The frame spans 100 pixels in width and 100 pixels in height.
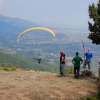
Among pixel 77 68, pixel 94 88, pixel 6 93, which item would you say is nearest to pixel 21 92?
pixel 6 93

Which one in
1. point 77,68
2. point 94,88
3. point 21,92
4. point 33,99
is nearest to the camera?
point 33,99

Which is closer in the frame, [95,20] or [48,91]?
[48,91]

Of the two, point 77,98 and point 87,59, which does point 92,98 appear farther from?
point 87,59

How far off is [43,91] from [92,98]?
2.83m

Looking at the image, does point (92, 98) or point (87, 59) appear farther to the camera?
point (87, 59)

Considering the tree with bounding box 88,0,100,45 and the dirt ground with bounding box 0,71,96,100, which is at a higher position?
the tree with bounding box 88,0,100,45

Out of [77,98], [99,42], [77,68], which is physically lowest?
[77,98]

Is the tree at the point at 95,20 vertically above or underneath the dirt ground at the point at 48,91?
above

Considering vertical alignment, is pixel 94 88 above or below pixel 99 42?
below

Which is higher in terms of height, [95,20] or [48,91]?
[95,20]

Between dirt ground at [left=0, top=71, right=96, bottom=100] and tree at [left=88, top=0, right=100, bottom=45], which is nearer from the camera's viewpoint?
dirt ground at [left=0, top=71, right=96, bottom=100]

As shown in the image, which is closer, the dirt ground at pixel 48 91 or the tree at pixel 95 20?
the dirt ground at pixel 48 91

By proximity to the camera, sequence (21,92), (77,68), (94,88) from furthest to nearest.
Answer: (77,68) → (94,88) → (21,92)

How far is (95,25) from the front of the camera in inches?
751
